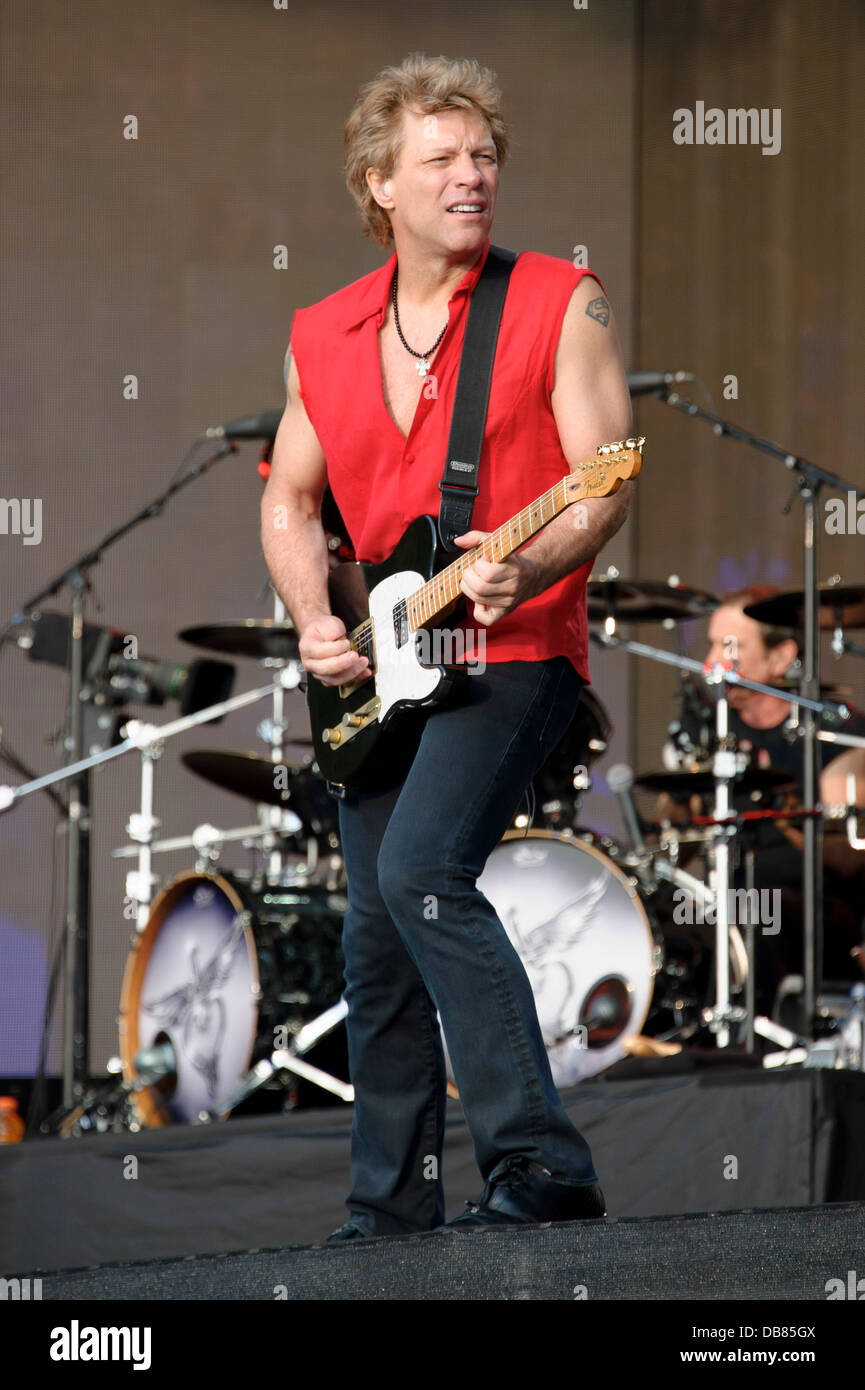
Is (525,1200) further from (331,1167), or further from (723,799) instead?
(723,799)

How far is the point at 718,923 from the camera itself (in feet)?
15.8

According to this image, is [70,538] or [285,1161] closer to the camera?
[285,1161]

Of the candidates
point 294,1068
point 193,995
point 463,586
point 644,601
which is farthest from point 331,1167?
point 644,601

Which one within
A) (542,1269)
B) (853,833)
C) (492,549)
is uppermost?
(492,549)

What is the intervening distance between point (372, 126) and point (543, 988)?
295cm

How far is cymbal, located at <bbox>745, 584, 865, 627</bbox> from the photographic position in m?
5.17

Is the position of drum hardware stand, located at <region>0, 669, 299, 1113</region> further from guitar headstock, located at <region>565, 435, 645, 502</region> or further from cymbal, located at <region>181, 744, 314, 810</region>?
guitar headstock, located at <region>565, 435, 645, 502</region>

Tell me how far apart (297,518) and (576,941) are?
252 cm

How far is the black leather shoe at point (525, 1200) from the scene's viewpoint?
6.95 feet

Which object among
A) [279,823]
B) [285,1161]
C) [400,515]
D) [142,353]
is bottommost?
[285,1161]

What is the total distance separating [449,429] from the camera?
7.98ft
